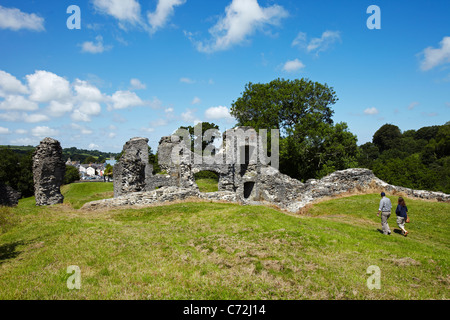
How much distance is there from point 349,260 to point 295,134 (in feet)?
84.6

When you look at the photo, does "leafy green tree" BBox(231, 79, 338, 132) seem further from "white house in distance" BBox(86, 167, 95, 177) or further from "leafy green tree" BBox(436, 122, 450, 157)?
"white house in distance" BBox(86, 167, 95, 177)

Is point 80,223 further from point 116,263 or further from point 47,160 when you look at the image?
point 47,160

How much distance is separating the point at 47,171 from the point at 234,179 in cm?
1613

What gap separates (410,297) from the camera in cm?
557

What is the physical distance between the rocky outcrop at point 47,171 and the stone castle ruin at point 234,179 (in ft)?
15.7

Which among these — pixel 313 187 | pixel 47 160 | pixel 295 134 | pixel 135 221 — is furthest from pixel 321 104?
pixel 47 160

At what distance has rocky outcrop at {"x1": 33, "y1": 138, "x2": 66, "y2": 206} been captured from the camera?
63.4 feet

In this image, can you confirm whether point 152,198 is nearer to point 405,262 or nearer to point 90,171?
point 405,262

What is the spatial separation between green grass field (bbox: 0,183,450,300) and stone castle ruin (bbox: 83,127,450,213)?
697 centimetres

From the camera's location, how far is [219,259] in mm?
7566

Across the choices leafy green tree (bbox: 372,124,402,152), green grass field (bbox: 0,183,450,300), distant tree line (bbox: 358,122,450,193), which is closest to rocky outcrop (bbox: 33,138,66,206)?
green grass field (bbox: 0,183,450,300)

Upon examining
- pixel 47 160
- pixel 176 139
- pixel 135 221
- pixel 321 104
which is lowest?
pixel 135 221

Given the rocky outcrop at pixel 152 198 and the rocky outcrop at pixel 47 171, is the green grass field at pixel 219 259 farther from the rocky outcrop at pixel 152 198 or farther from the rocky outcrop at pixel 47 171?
the rocky outcrop at pixel 47 171

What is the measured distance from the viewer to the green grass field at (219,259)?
225 inches
